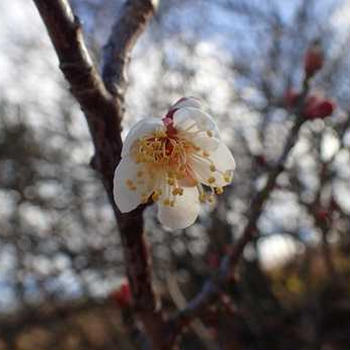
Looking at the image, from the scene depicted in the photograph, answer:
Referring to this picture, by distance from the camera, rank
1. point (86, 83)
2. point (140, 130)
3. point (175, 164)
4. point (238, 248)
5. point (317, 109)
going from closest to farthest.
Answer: point (86, 83)
point (140, 130)
point (175, 164)
point (238, 248)
point (317, 109)

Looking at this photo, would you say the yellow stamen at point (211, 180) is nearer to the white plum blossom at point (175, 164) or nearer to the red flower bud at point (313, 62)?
the white plum blossom at point (175, 164)

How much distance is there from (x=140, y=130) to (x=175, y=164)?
13cm

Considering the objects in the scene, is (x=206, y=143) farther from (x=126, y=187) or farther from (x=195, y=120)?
(x=126, y=187)

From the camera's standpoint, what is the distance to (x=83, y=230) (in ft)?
18.0

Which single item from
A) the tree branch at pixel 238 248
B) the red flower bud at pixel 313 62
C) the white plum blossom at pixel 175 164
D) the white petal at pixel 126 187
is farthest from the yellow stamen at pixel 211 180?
the red flower bud at pixel 313 62

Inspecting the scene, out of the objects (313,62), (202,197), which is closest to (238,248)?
(202,197)

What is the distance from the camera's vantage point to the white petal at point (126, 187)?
884mm

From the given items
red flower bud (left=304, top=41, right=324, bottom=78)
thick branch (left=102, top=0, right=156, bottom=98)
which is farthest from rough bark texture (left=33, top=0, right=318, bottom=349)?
red flower bud (left=304, top=41, right=324, bottom=78)

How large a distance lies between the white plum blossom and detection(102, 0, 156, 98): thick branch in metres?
0.08

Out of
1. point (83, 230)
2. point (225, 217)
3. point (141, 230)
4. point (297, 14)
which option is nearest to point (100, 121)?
point (141, 230)

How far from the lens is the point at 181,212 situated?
964 millimetres

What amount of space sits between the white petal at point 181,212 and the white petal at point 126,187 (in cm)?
5

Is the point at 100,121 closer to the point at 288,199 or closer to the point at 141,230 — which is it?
the point at 141,230

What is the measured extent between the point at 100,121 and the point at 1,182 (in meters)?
4.96
